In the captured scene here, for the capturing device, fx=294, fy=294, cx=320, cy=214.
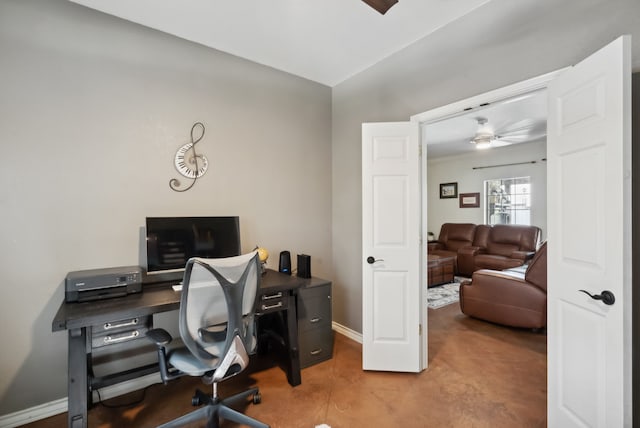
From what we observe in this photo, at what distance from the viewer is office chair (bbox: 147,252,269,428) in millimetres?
1597

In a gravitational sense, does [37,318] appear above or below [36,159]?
below

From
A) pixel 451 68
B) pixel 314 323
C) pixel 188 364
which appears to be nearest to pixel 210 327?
pixel 188 364

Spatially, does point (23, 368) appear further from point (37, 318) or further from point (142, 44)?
point (142, 44)

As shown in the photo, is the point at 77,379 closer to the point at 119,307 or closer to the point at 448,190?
the point at 119,307

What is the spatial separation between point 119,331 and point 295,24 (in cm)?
249

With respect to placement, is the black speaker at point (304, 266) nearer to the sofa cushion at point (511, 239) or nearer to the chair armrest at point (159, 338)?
the chair armrest at point (159, 338)

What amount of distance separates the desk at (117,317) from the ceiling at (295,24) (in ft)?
6.76

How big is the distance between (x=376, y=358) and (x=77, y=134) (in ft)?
9.60

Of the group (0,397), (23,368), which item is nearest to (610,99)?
(23,368)

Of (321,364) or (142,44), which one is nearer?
(142,44)

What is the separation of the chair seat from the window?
21.4 ft

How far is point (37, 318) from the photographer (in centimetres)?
197

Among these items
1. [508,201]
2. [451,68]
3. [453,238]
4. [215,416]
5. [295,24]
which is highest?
[295,24]

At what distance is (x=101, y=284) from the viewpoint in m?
1.87
